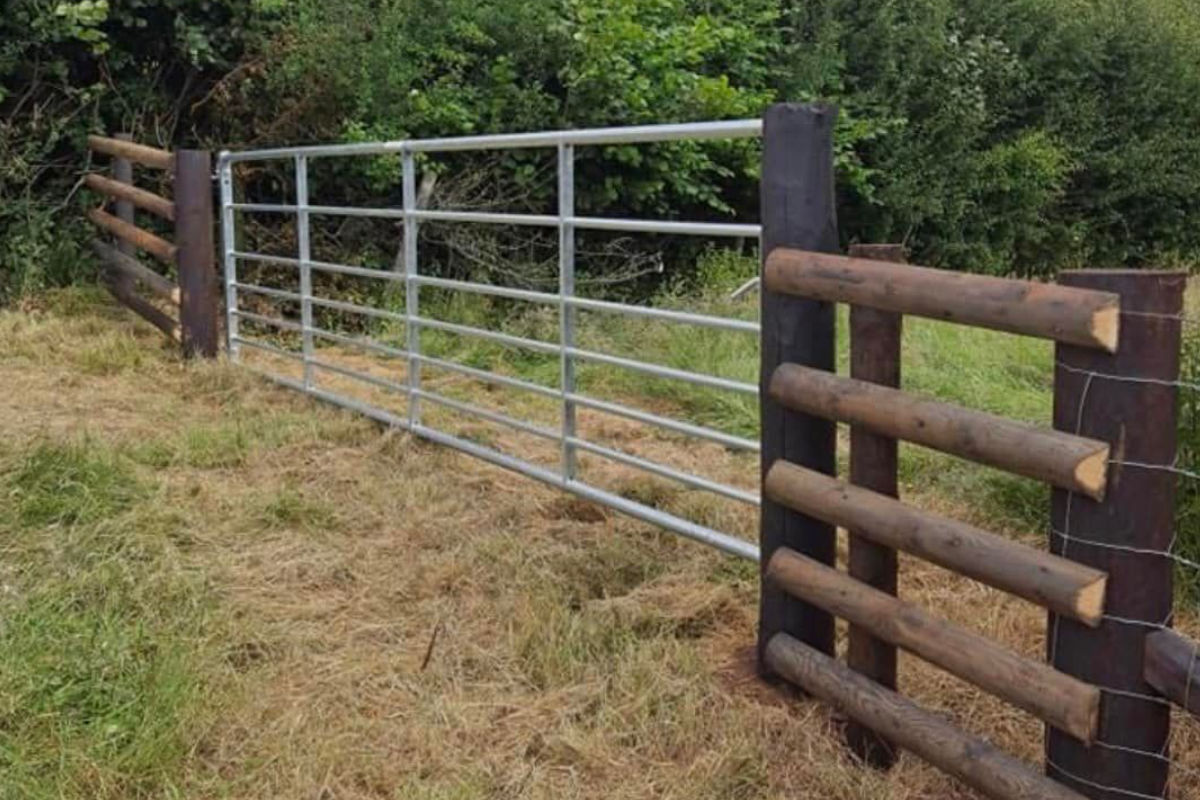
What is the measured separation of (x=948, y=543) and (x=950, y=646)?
0.20 metres

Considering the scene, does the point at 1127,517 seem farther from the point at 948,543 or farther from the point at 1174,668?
the point at 948,543

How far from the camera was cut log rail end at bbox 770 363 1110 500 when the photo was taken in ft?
6.91

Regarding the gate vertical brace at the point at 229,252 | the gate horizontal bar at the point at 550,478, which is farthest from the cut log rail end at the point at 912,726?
the gate vertical brace at the point at 229,252

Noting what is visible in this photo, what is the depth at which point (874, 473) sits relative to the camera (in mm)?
2715

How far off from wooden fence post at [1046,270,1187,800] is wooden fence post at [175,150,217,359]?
5381 mm

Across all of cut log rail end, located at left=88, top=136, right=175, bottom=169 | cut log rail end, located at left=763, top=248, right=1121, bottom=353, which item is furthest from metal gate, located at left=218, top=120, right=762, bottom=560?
cut log rail end, located at left=88, top=136, right=175, bottom=169

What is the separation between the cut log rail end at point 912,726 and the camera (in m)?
2.27

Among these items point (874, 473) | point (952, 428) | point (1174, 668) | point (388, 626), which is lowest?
point (388, 626)

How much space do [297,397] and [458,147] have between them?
1.85 meters

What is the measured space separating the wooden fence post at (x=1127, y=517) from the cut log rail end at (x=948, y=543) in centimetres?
4

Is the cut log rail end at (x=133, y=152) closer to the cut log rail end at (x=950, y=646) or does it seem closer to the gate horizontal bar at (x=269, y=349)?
the gate horizontal bar at (x=269, y=349)

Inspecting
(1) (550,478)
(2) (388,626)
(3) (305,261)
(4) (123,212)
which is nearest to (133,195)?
(4) (123,212)

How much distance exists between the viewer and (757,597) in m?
3.50

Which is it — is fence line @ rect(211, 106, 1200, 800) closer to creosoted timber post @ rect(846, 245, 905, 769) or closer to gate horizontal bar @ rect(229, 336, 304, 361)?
creosoted timber post @ rect(846, 245, 905, 769)
